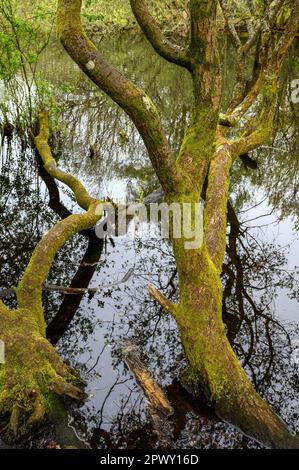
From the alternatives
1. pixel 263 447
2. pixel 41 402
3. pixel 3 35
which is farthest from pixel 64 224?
pixel 3 35

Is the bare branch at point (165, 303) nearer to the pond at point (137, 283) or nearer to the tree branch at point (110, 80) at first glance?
the pond at point (137, 283)

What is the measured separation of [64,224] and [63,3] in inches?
172

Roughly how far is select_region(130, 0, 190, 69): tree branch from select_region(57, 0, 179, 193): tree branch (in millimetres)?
686

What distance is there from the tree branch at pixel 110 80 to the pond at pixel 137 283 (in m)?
3.12

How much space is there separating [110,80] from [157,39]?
3.15 feet

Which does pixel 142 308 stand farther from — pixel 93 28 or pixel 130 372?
pixel 93 28

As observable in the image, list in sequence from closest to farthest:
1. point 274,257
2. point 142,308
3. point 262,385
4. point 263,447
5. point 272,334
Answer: point 263,447
point 262,385
point 272,334
point 142,308
point 274,257

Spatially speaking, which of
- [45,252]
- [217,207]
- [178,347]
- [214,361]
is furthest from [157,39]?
[178,347]

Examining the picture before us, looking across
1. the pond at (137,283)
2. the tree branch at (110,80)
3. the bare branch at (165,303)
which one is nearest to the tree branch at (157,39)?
the tree branch at (110,80)

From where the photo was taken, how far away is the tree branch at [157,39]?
5383mm

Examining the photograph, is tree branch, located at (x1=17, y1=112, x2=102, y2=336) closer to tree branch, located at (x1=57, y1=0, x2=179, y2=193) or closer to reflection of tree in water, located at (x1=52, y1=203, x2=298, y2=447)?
reflection of tree in water, located at (x1=52, y1=203, x2=298, y2=447)

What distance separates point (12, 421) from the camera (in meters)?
5.08

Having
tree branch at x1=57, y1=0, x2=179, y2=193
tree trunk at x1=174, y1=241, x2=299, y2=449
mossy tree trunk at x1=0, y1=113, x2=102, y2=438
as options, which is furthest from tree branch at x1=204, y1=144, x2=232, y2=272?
mossy tree trunk at x1=0, y1=113, x2=102, y2=438

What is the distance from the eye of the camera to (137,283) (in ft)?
29.7
